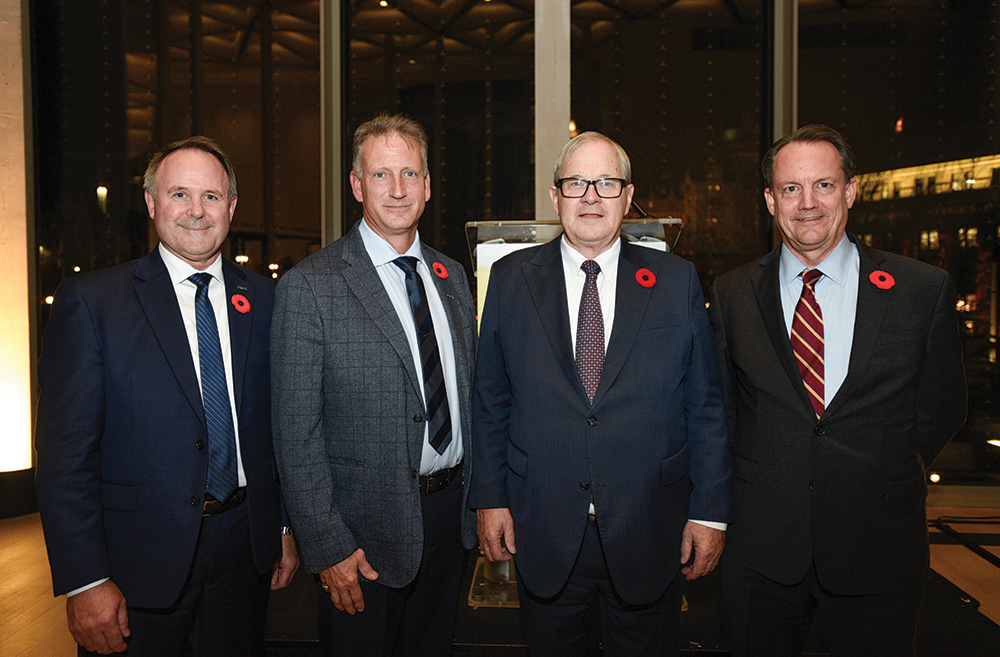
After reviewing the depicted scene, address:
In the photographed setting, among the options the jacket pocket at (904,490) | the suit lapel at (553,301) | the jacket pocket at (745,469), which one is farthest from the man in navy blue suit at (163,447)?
the jacket pocket at (904,490)

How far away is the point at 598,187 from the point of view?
Result: 1.84 m

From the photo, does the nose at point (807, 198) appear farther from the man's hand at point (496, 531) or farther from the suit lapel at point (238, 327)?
the suit lapel at point (238, 327)

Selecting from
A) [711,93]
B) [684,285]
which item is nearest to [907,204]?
[711,93]

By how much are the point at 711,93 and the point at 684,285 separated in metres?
3.02

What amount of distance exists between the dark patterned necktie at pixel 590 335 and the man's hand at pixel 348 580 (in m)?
0.80

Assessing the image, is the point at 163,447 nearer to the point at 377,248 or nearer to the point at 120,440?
the point at 120,440

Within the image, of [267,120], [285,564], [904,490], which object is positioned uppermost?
[267,120]

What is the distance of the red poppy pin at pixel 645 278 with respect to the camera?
1831mm

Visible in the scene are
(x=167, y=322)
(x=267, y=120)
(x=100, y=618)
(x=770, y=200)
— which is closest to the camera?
(x=100, y=618)

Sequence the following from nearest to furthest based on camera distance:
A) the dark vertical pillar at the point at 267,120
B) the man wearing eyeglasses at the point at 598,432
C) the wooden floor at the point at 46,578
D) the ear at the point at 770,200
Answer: the man wearing eyeglasses at the point at 598,432 → the ear at the point at 770,200 → the wooden floor at the point at 46,578 → the dark vertical pillar at the point at 267,120

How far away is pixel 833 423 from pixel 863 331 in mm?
280

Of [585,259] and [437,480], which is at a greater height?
[585,259]

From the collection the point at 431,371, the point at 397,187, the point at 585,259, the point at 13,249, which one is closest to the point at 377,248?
the point at 397,187

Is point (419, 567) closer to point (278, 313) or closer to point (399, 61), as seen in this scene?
point (278, 313)
